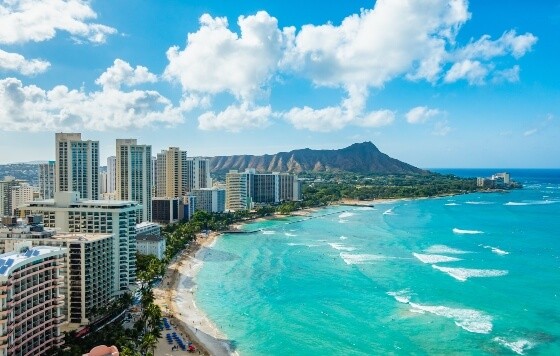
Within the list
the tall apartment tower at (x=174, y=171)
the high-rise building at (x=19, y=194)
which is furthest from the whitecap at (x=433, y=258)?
the high-rise building at (x=19, y=194)

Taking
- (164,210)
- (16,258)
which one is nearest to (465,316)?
(16,258)

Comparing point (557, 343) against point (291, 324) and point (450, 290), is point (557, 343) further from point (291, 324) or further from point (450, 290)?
point (291, 324)

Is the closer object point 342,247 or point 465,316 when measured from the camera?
point 465,316

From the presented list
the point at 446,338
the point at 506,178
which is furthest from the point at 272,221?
the point at 506,178

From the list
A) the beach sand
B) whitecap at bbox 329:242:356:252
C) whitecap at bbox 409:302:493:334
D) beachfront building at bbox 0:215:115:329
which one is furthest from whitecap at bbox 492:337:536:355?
whitecap at bbox 329:242:356:252

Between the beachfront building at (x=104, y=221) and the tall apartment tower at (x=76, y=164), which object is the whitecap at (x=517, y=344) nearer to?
the beachfront building at (x=104, y=221)

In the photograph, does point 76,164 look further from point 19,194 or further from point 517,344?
point 517,344

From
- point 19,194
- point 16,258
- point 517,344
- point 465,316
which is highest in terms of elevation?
point 19,194
